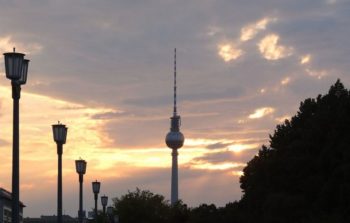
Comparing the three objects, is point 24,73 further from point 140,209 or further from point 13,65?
point 140,209

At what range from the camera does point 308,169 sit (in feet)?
240

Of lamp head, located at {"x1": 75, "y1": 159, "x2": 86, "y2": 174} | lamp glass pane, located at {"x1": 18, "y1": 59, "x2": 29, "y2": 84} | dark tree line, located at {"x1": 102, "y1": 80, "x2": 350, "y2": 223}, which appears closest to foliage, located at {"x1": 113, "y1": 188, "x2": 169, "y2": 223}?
dark tree line, located at {"x1": 102, "y1": 80, "x2": 350, "y2": 223}

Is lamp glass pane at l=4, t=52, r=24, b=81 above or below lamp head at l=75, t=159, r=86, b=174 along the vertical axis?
above

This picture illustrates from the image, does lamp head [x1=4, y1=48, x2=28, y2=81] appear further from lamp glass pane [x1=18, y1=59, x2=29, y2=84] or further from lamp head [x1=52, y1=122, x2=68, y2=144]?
lamp head [x1=52, y1=122, x2=68, y2=144]

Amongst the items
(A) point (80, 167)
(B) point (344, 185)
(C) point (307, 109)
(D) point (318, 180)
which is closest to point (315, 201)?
(D) point (318, 180)

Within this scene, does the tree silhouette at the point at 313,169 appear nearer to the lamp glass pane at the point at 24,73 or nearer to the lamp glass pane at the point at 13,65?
the lamp glass pane at the point at 24,73

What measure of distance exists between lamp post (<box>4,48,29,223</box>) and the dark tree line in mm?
41080

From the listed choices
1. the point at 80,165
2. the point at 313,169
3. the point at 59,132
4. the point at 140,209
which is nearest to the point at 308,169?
the point at 313,169

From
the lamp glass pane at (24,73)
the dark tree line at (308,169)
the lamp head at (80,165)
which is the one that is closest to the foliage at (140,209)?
the dark tree line at (308,169)

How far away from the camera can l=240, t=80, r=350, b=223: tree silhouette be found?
6781cm

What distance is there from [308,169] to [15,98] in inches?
1992

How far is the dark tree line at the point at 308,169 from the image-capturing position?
223 feet

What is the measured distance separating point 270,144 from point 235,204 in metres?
15.9

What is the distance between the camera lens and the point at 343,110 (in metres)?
70.6
